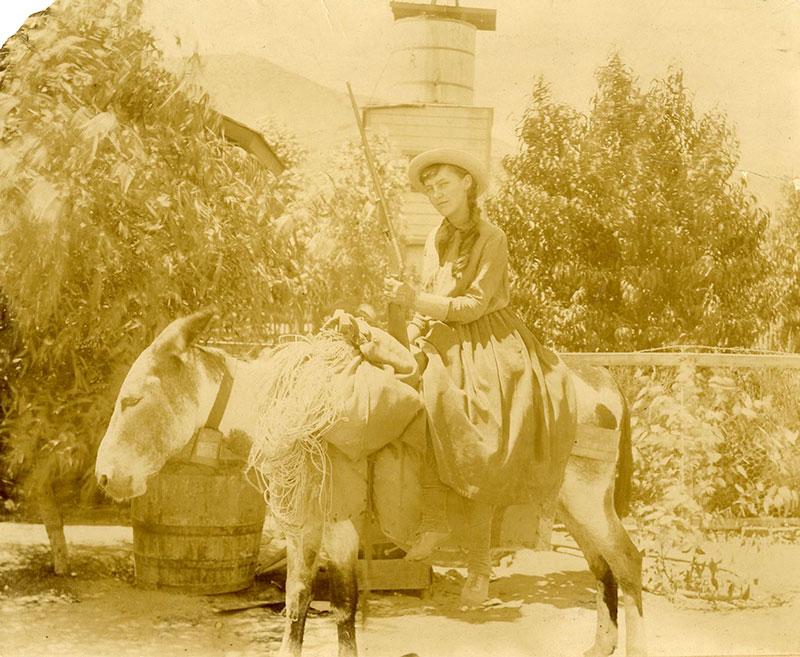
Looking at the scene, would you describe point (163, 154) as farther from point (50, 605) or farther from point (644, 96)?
point (644, 96)

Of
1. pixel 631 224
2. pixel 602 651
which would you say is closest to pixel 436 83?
pixel 631 224

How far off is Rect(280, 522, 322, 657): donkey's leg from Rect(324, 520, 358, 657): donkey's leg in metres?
0.07

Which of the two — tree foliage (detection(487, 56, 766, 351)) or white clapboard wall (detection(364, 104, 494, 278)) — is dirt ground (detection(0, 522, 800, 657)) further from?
white clapboard wall (detection(364, 104, 494, 278))

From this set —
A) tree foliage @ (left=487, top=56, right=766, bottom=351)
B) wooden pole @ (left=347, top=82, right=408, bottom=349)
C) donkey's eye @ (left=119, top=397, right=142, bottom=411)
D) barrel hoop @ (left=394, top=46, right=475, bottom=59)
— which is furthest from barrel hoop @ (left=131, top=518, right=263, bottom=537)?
barrel hoop @ (left=394, top=46, right=475, bottom=59)

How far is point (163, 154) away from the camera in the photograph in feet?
11.8

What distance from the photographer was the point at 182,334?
325 centimetres

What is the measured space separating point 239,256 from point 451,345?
968 mm

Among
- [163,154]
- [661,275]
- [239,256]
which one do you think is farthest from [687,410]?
[163,154]

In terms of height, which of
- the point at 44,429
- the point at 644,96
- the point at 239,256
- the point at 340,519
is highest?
the point at 644,96

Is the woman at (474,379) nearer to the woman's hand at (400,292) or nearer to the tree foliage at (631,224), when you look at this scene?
the woman's hand at (400,292)

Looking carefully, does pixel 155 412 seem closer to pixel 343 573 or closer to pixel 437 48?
pixel 343 573

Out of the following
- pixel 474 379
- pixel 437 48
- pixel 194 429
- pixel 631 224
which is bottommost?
pixel 194 429

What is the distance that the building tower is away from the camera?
378 centimetres

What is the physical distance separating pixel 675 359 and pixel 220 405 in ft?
6.84
